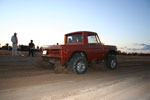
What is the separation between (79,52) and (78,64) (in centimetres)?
57

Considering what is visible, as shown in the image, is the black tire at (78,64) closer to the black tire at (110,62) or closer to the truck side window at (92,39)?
the truck side window at (92,39)

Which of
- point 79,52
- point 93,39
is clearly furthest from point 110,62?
point 79,52

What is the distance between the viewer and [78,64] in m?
5.79

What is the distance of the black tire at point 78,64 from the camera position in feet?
18.5

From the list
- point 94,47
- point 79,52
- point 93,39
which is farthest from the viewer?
point 93,39

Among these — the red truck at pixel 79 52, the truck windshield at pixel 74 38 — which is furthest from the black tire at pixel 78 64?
the truck windshield at pixel 74 38

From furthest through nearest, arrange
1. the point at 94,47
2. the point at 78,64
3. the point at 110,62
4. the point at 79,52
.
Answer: the point at 110,62, the point at 94,47, the point at 79,52, the point at 78,64

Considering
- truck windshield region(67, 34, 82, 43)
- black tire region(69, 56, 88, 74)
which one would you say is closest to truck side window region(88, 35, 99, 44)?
truck windshield region(67, 34, 82, 43)

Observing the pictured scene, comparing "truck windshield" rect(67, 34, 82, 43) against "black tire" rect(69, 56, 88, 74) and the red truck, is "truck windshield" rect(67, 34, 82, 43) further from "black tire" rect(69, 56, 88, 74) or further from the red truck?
"black tire" rect(69, 56, 88, 74)

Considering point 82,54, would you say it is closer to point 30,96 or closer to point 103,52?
point 103,52

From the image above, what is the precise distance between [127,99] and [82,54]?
3467 mm

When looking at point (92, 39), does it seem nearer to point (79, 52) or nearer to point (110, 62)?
point (79, 52)

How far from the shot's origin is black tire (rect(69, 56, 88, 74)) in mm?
5629

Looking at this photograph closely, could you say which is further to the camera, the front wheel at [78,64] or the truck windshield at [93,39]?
→ the truck windshield at [93,39]
